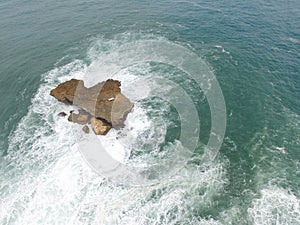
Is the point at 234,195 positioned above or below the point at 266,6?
below

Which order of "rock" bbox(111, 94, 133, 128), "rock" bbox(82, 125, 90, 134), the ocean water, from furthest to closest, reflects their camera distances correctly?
"rock" bbox(111, 94, 133, 128)
"rock" bbox(82, 125, 90, 134)
the ocean water

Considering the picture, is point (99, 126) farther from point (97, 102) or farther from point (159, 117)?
point (159, 117)

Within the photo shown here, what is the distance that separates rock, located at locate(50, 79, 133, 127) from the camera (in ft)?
158

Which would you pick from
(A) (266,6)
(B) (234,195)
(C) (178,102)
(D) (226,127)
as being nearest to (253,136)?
(D) (226,127)

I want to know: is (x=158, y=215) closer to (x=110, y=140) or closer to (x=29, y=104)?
(x=110, y=140)

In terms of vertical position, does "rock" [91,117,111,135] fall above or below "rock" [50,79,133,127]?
below

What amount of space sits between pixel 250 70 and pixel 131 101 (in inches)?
1124

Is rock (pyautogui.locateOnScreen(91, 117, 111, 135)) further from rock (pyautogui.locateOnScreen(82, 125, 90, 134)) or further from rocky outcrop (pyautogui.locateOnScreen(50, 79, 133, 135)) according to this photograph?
rock (pyautogui.locateOnScreen(82, 125, 90, 134))

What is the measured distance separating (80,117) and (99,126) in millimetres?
5144

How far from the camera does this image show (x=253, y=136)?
45.0 m

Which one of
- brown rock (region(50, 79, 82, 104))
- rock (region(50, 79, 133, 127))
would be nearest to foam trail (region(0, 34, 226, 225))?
rock (region(50, 79, 133, 127))

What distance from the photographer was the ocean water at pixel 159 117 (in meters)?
36.5

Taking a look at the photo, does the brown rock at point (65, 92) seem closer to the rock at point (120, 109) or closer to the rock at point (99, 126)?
the rock at point (99, 126)

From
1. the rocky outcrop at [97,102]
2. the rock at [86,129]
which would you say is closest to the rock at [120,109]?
the rocky outcrop at [97,102]
